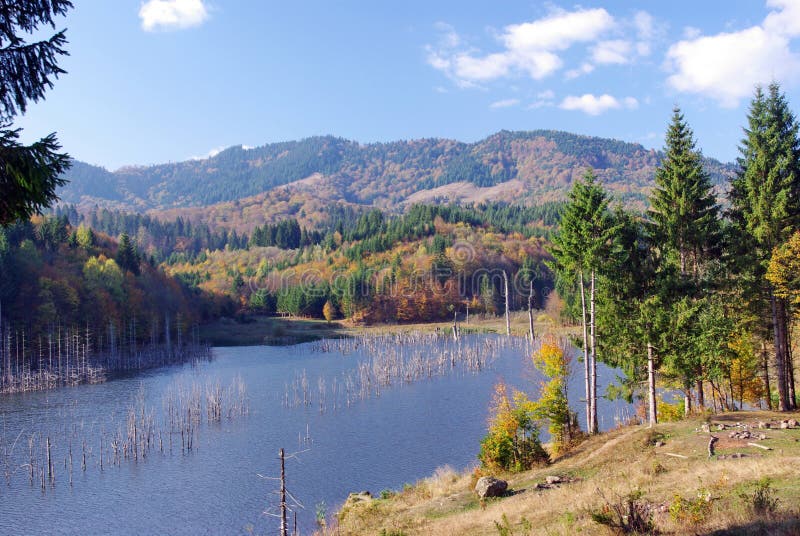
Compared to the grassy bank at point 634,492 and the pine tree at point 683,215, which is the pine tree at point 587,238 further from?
the grassy bank at point 634,492

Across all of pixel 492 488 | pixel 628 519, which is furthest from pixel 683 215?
pixel 628 519

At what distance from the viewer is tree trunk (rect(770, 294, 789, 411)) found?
1124 inches

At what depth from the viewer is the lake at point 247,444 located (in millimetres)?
30375

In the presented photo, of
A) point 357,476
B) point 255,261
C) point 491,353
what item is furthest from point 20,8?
point 255,261

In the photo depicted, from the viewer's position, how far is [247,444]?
40938 millimetres

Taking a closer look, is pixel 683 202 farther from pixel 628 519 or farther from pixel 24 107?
pixel 24 107

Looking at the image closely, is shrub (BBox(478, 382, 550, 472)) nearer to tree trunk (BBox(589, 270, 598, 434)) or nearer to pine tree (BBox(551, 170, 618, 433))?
tree trunk (BBox(589, 270, 598, 434))

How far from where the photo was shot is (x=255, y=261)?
18312 cm

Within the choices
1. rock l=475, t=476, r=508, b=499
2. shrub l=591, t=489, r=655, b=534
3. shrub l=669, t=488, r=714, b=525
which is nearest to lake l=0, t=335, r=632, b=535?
rock l=475, t=476, r=508, b=499

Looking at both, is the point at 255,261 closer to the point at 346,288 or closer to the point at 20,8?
the point at 346,288

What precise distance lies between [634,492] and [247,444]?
103 ft

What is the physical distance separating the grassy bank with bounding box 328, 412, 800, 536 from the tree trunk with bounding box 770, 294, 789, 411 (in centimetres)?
200

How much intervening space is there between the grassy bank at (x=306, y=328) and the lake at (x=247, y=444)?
37689 millimetres

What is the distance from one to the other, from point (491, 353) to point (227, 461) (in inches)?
1934
